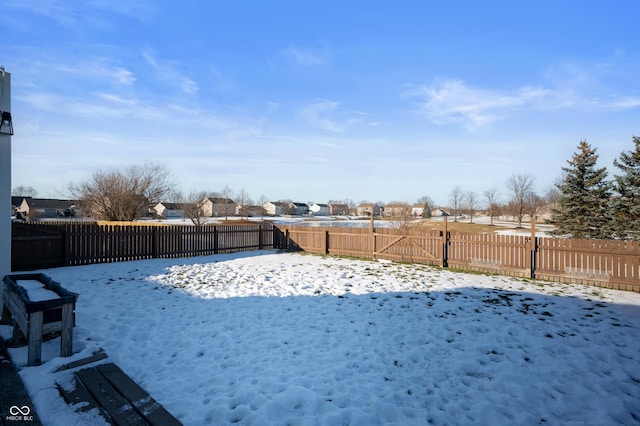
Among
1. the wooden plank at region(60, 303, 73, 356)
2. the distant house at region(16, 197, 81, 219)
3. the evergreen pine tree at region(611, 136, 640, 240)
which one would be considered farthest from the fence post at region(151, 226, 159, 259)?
the distant house at region(16, 197, 81, 219)

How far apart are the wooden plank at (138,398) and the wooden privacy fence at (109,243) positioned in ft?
30.9

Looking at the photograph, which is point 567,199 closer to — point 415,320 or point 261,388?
point 415,320

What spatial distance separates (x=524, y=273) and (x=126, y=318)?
11.2 metres

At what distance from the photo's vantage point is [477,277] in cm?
1016

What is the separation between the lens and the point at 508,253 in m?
11.0

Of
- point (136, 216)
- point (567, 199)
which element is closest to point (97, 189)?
point (136, 216)

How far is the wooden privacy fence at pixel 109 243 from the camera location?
10703 millimetres

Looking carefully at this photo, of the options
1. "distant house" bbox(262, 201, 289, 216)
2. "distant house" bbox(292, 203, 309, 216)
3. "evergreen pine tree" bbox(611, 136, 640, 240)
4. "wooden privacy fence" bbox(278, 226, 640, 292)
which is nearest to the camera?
"wooden privacy fence" bbox(278, 226, 640, 292)

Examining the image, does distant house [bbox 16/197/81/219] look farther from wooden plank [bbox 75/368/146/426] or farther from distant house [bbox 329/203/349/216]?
wooden plank [bbox 75/368/146/426]

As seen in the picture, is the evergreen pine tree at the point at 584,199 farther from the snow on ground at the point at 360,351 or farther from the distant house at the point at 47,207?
the distant house at the point at 47,207

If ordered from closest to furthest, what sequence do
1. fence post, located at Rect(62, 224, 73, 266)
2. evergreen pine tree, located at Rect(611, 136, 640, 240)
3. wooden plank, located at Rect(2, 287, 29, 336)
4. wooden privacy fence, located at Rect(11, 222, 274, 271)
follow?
wooden plank, located at Rect(2, 287, 29, 336) → wooden privacy fence, located at Rect(11, 222, 274, 271) → fence post, located at Rect(62, 224, 73, 266) → evergreen pine tree, located at Rect(611, 136, 640, 240)

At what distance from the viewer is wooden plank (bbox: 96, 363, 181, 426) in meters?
3.05

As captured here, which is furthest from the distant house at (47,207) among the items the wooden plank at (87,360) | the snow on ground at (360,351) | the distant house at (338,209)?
the wooden plank at (87,360)

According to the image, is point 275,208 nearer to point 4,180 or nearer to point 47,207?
point 47,207
